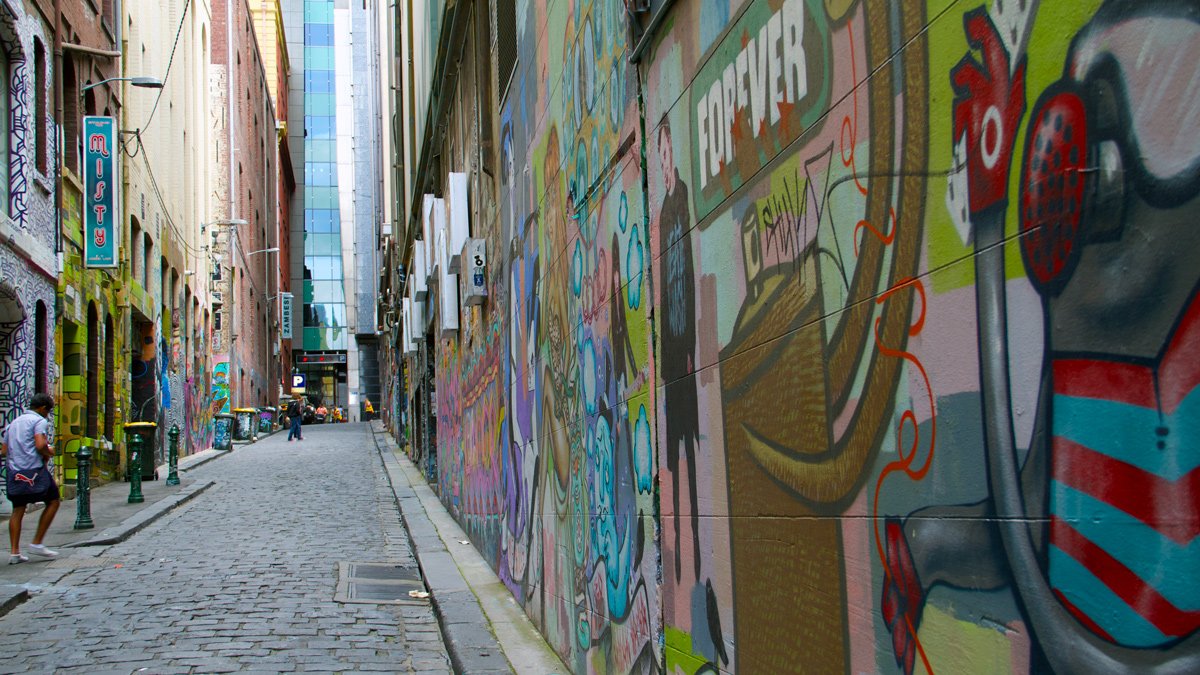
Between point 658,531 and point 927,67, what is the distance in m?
2.67

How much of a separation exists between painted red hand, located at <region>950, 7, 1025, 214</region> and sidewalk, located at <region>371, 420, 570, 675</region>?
5.08m

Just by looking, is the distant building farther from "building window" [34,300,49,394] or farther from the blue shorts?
the blue shorts

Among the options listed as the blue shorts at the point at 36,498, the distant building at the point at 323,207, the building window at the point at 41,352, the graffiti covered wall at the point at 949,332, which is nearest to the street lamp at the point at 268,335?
the distant building at the point at 323,207

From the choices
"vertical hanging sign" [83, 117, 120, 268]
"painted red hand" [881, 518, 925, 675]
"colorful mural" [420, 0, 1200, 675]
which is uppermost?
"vertical hanging sign" [83, 117, 120, 268]

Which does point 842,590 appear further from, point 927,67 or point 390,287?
point 390,287

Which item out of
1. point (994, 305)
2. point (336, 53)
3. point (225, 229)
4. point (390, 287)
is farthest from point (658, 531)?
point (336, 53)

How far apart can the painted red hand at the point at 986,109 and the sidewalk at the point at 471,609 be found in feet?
16.7

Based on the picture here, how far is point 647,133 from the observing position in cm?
476

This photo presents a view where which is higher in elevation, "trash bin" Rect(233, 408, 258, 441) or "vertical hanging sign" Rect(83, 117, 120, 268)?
"vertical hanging sign" Rect(83, 117, 120, 268)

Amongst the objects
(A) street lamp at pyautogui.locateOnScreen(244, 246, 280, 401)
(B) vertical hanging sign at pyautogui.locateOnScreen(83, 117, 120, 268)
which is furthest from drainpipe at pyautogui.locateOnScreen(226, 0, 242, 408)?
(B) vertical hanging sign at pyautogui.locateOnScreen(83, 117, 120, 268)

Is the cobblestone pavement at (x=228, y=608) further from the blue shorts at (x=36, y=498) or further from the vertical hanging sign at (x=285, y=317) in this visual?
the vertical hanging sign at (x=285, y=317)

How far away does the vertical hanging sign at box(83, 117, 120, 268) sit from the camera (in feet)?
61.2

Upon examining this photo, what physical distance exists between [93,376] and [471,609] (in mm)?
13680

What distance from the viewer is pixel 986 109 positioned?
214 cm
